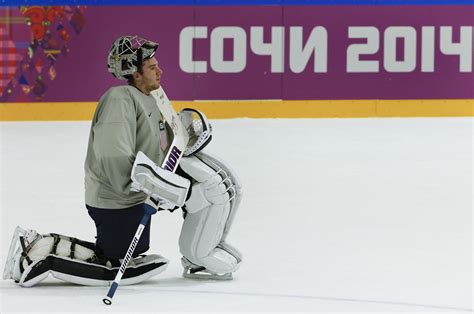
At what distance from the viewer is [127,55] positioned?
14.5ft

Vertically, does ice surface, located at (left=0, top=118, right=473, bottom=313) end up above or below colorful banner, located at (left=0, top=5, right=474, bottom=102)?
below

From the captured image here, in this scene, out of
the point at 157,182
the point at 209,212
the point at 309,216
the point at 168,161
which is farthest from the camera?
the point at 309,216

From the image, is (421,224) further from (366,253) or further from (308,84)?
(308,84)

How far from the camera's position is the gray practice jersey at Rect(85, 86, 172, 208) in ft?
13.9

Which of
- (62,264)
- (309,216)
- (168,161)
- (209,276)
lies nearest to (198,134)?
(168,161)

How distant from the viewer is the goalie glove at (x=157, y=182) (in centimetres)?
410

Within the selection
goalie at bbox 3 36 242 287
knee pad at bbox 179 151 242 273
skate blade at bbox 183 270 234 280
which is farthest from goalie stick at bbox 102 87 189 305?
skate blade at bbox 183 270 234 280

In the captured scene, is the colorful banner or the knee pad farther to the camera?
the colorful banner

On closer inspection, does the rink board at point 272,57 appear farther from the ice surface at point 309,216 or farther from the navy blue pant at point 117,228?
the navy blue pant at point 117,228

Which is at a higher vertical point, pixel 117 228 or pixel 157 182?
pixel 157 182

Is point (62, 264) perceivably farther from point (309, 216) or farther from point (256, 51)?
point (256, 51)

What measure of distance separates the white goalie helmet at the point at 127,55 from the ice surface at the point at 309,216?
2.35ft

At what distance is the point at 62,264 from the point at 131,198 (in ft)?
1.02

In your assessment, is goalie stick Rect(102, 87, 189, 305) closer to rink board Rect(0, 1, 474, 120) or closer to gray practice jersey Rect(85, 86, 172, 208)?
gray practice jersey Rect(85, 86, 172, 208)
